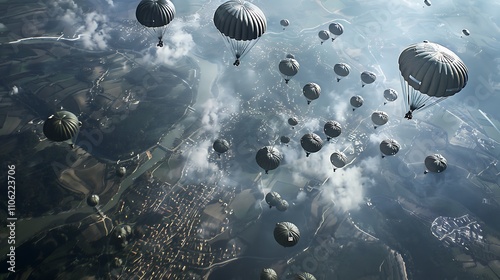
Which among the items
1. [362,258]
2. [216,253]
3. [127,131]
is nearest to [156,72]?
[127,131]

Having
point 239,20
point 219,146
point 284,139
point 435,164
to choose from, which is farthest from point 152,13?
point 435,164

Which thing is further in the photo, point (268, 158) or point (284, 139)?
point (284, 139)

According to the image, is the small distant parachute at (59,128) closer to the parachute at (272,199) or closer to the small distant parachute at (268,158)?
the small distant parachute at (268,158)

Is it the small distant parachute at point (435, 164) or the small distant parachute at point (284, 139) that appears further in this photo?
the small distant parachute at point (284, 139)

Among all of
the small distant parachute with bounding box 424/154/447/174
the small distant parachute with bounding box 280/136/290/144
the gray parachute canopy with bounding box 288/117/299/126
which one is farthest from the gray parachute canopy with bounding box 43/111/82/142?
the small distant parachute with bounding box 424/154/447/174

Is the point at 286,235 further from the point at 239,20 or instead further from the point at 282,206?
the point at 239,20

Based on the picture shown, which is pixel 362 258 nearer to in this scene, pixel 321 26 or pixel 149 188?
pixel 149 188

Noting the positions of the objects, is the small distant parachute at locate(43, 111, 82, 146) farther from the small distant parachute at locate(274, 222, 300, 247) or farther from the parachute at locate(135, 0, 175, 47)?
the small distant parachute at locate(274, 222, 300, 247)

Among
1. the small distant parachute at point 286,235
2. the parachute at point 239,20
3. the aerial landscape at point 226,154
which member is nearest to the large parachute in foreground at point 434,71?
the aerial landscape at point 226,154
